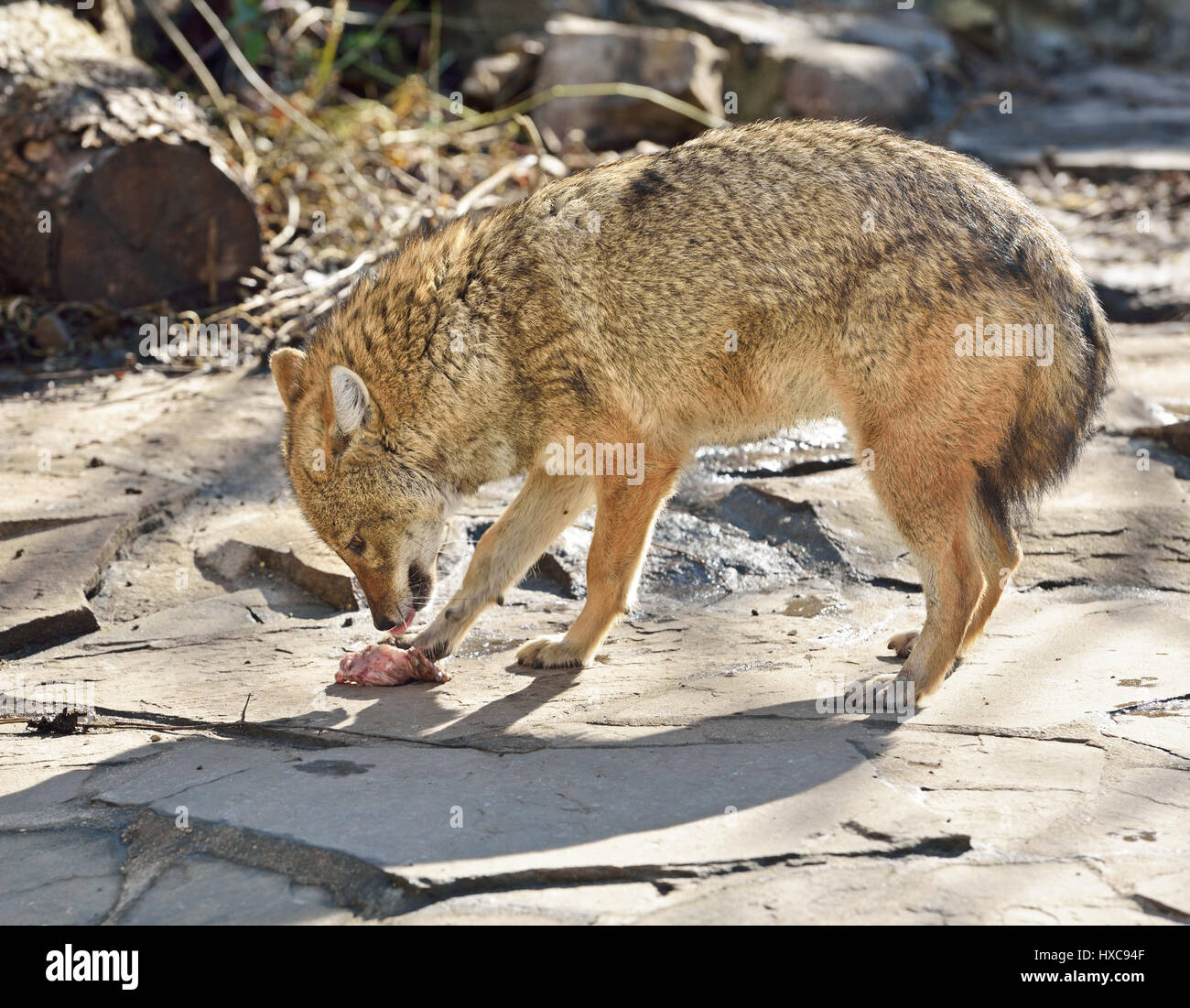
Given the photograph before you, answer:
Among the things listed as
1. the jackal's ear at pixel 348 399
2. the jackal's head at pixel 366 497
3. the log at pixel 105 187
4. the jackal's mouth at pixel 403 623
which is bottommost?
the jackal's mouth at pixel 403 623

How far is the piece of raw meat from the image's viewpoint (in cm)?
510

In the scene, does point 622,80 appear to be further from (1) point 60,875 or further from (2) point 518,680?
(1) point 60,875

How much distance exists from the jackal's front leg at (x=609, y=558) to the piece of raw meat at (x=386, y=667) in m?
0.44

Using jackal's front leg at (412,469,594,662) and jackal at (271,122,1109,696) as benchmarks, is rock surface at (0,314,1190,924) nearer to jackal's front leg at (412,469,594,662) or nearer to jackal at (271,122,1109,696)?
jackal's front leg at (412,469,594,662)

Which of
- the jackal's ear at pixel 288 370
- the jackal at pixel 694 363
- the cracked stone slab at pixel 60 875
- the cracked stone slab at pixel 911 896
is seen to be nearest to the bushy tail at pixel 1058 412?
the jackal at pixel 694 363

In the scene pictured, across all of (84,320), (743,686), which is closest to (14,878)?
(743,686)

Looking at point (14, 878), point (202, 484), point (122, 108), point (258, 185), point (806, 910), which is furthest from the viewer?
point (258, 185)

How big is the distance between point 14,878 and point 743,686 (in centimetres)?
255

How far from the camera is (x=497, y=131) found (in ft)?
41.9

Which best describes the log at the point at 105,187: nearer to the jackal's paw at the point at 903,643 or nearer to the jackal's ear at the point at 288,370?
the jackal's ear at the point at 288,370

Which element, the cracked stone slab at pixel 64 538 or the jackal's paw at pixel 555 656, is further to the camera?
the cracked stone slab at pixel 64 538

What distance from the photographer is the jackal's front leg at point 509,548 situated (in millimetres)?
5520

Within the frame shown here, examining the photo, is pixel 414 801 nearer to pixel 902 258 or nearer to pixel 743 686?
pixel 743 686

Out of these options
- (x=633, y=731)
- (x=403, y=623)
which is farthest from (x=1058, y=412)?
(x=403, y=623)
